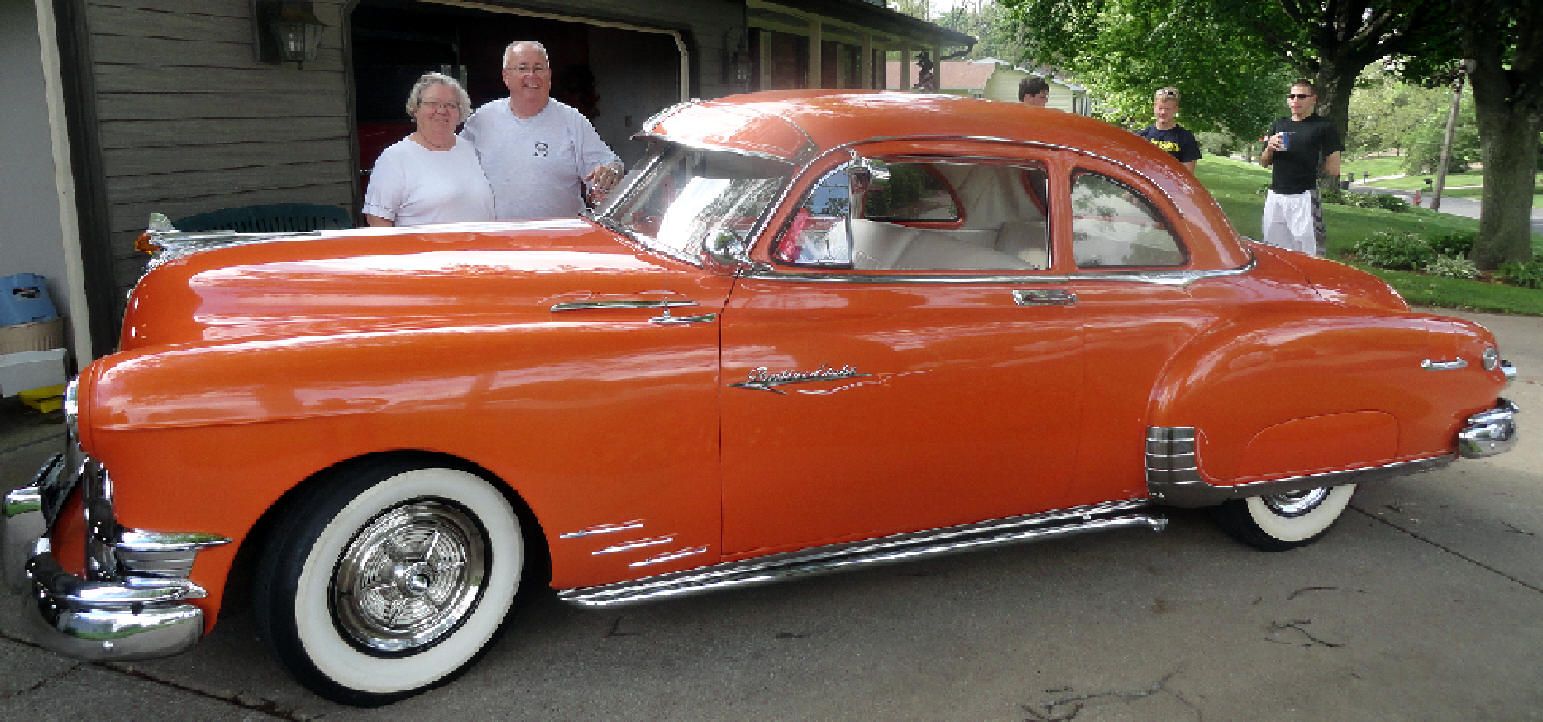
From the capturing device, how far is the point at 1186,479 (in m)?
3.78

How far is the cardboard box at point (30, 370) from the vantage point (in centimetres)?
570

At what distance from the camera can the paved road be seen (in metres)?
3.09

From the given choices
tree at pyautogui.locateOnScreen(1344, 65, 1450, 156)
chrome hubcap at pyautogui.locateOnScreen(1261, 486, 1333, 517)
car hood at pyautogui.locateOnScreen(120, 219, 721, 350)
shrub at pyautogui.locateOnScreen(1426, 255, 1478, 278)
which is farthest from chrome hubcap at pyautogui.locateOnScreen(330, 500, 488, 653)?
tree at pyautogui.locateOnScreen(1344, 65, 1450, 156)

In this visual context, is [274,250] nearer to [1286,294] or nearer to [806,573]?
[806,573]

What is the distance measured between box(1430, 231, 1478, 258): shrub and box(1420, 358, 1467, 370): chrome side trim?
11.9m

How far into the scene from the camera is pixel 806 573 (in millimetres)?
3361

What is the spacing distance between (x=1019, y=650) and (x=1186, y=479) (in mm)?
878

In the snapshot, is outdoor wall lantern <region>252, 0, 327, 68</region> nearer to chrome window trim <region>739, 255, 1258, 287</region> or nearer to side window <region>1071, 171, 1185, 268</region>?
chrome window trim <region>739, 255, 1258, 287</region>

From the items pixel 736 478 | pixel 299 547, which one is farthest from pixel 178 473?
pixel 736 478

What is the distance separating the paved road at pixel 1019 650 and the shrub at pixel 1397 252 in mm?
10619

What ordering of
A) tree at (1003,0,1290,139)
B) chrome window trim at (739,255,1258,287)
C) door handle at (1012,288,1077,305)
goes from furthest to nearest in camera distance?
tree at (1003,0,1290,139) → door handle at (1012,288,1077,305) → chrome window trim at (739,255,1258,287)

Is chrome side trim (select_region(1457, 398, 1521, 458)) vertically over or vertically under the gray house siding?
under

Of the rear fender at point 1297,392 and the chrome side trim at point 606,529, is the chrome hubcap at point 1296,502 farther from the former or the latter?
the chrome side trim at point 606,529

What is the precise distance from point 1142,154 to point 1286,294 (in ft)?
2.44
